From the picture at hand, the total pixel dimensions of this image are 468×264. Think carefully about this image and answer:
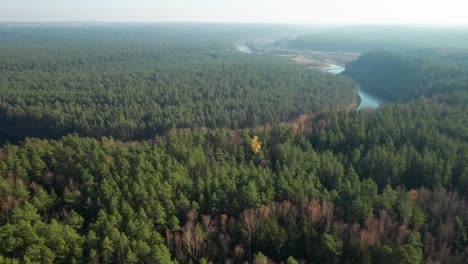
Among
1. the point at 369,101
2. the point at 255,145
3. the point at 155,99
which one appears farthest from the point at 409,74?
the point at 255,145

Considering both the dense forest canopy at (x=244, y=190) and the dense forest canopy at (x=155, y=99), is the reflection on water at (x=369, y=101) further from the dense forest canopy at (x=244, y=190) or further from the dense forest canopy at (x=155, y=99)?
the dense forest canopy at (x=244, y=190)

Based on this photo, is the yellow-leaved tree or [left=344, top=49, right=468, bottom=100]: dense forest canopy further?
[left=344, top=49, right=468, bottom=100]: dense forest canopy

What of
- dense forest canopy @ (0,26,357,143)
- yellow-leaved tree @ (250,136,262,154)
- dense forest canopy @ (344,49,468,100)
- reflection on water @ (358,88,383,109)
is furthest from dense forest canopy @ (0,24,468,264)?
reflection on water @ (358,88,383,109)

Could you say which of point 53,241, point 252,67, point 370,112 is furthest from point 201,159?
point 252,67

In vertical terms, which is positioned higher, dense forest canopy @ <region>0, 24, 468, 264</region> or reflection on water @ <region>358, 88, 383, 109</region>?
dense forest canopy @ <region>0, 24, 468, 264</region>

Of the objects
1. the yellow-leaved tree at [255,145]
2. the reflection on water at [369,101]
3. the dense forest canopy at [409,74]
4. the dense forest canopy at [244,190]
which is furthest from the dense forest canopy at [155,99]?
the yellow-leaved tree at [255,145]

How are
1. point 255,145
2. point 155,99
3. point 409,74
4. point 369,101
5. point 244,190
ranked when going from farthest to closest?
point 409,74
point 369,101
point 155,99
point 255,145
point 244,190

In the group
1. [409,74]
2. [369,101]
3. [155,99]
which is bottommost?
[369,101]

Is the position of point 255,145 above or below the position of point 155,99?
above

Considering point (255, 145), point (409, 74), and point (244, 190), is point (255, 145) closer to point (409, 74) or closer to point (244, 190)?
point (244, 190)

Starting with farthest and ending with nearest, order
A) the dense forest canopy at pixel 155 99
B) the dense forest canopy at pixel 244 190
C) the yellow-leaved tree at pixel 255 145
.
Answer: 1. the dense forest canopy at pixel 155 99
2. the yellow-leaved tree at pixel 255 145
3. the dense forest canopy at pixel 244 190

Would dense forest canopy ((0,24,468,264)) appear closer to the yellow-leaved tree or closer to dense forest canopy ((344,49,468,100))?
the yellow-leaved tree

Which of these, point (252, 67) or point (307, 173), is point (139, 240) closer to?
point (307, 173)
